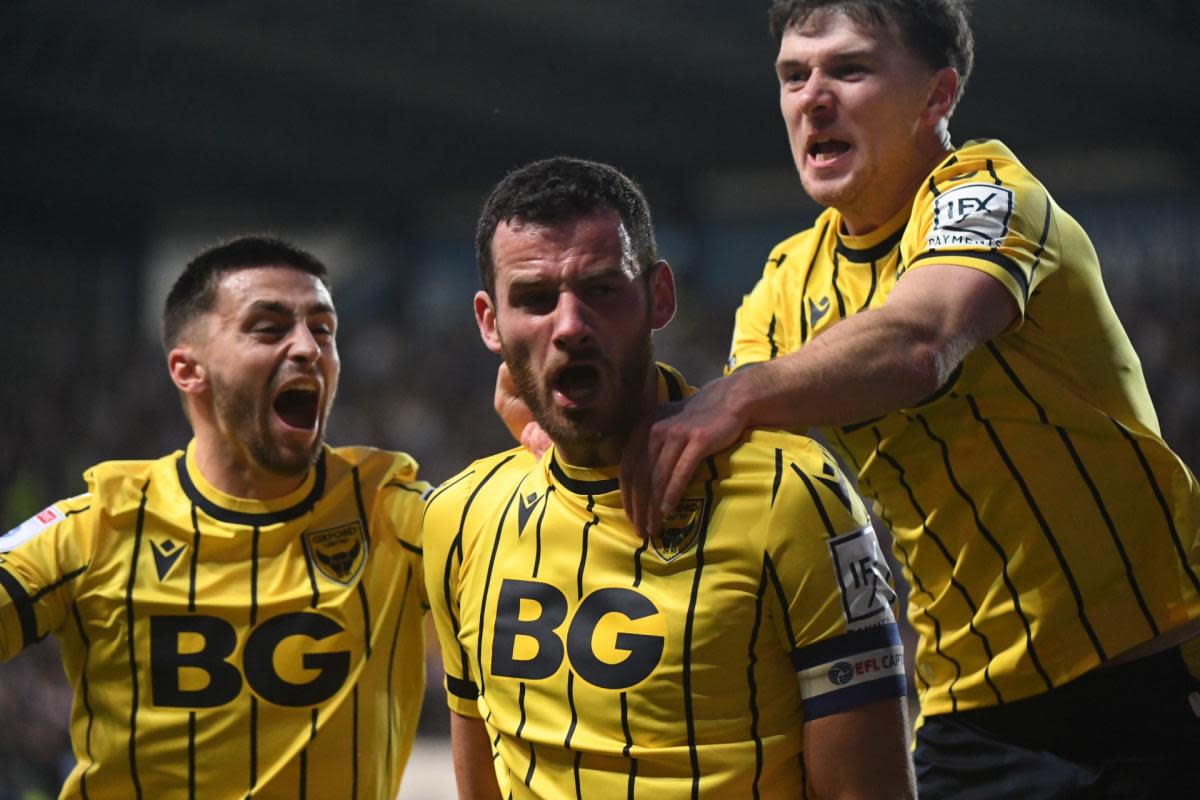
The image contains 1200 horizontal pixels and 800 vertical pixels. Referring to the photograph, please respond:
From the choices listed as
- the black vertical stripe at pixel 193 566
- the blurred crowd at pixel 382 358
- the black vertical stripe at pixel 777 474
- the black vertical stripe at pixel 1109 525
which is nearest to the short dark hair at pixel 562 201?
the black vertical stripe at pixel 777 474

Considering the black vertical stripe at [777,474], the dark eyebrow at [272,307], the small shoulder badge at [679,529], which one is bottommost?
the small shoulder badge at [679,529]

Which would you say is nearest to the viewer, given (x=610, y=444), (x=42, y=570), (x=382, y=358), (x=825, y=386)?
(x=825, y=386)

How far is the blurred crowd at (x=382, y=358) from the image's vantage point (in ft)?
40.2

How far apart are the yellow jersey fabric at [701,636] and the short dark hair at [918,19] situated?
1.04 m

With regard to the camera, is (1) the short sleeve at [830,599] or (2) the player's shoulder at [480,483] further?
(2) the player's shoulder at [480,483]

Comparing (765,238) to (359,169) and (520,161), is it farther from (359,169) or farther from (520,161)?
(359,169)

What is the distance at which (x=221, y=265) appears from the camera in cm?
339

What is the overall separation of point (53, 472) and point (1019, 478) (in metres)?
13.4

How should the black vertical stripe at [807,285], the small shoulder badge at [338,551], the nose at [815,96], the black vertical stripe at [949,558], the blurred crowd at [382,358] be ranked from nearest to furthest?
the black vertical stripe at [949,558] → the nose at [815,96] → the black vertical stripe at [807,285] → the small shoulder badge at [338,551] → the blurred crowd at [382,358]

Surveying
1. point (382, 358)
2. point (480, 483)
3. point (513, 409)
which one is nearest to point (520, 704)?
point (480, 483)

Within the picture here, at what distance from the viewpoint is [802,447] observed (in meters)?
2.24

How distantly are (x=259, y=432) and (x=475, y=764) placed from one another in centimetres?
116

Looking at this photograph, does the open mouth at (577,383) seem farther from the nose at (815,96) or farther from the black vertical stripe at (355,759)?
the black vertical stripe at (355,759)

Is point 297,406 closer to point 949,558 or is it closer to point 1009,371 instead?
point 949,558
